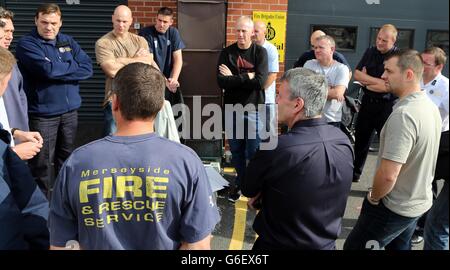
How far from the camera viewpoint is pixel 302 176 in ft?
7.02

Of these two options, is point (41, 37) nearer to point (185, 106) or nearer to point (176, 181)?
point (185, 106)

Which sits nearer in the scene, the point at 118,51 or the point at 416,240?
the point at 416,240

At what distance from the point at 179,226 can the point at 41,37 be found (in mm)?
3212

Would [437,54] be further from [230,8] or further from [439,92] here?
[230,8]

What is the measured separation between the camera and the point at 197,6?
5.60 meters

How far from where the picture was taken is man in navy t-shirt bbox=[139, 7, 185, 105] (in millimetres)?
5207

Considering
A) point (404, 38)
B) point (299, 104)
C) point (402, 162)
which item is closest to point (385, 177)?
point (402, 162)

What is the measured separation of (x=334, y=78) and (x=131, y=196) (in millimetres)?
3611

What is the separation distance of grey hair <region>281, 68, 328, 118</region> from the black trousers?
2.94 meters

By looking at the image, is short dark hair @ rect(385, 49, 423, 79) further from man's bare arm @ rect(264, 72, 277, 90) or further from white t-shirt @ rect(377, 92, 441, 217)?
man's bare arm @ rect(264, 72, 277, 90)

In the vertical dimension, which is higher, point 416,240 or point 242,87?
point 242,87

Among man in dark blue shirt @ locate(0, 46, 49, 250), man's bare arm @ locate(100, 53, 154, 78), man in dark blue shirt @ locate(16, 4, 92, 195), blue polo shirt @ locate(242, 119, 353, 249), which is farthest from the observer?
man's bare arm @ locate(100, 53, 154, 78)

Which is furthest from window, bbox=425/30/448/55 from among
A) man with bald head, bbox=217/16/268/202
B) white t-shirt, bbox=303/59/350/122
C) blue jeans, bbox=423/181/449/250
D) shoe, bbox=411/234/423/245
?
blue jeans, bbox=423/181/449/250

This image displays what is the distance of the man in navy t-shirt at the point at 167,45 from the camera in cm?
521
